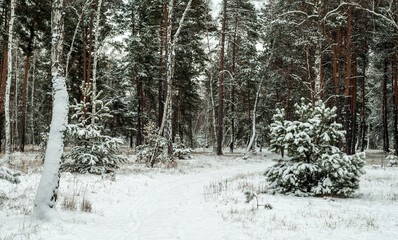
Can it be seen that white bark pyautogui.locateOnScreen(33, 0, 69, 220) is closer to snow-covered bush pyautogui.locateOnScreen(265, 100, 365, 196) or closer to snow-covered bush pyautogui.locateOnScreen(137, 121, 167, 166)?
snow-covered bush pyautogui.locateOnScreen(265, 100, 365, 196)

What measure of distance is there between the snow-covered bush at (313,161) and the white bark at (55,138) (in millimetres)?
6068

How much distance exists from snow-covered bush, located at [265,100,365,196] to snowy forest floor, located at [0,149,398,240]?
0.45 meters

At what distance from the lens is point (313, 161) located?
8391 mm

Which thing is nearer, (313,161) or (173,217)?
(173,217)

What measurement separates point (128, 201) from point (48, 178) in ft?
9.87

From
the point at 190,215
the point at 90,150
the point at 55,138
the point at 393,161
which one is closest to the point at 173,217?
the point at 190,215

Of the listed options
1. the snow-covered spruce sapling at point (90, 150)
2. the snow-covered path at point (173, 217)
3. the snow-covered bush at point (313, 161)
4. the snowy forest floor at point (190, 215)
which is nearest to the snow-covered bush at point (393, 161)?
the snowy forest floor at point (190, 215)

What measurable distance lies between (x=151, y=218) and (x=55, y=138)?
2759mm

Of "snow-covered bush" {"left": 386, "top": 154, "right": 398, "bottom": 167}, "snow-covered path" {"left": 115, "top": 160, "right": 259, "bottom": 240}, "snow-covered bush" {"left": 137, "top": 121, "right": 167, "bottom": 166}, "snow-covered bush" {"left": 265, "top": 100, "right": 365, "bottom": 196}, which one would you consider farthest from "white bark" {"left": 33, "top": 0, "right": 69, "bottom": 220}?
"snow-covered bush" {"left": 386, "top": 154, "right": 398, "bottom": 167}

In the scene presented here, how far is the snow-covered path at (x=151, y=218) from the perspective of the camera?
15.5 feet

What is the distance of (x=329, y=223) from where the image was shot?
525 cm

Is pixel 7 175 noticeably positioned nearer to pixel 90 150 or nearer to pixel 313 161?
pixel 90 150

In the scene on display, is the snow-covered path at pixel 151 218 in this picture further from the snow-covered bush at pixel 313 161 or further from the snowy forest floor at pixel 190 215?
→ the snow-covered bush at pixel 313 161

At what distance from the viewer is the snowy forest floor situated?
183 inches
